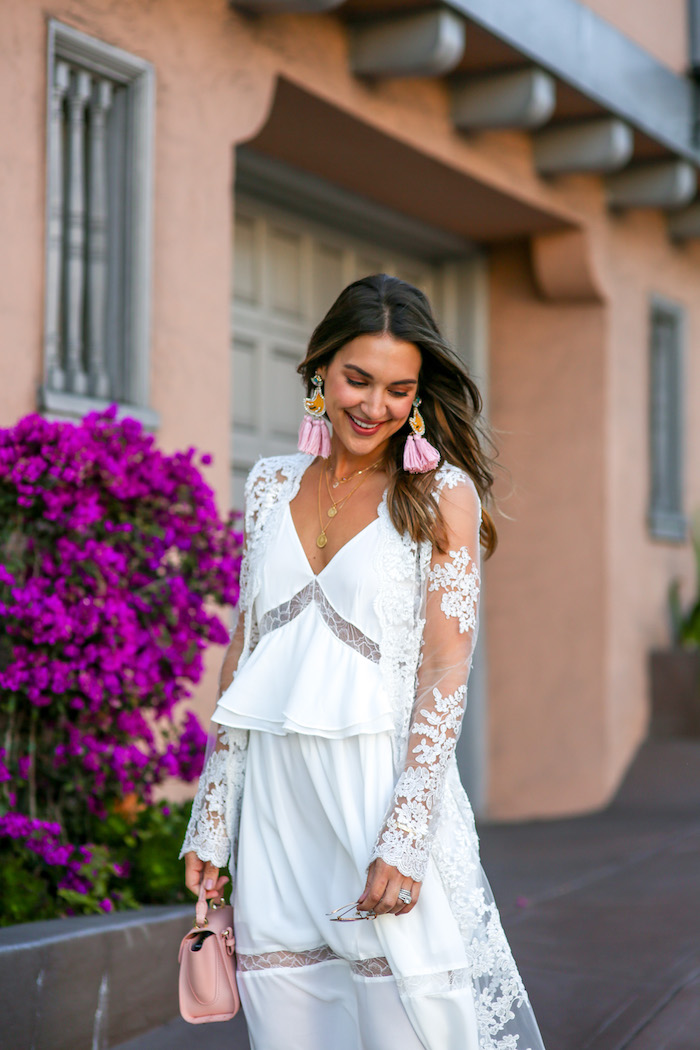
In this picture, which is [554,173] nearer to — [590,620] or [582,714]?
[590,620]

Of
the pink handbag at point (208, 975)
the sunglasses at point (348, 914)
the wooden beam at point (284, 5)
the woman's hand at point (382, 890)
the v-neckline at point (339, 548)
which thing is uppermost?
the wooden beam at point (284, 5)

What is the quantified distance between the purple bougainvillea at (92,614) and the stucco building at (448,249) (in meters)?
0.68

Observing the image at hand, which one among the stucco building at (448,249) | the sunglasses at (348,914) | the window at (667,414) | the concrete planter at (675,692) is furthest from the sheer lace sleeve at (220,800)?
the window at (667,414)

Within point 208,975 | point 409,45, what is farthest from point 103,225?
point 208,975

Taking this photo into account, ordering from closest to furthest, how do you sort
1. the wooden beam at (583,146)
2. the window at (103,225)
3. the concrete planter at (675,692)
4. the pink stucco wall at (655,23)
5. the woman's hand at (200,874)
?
the woman's hand at (200,874) → the window at (103,225) → the wooden beam at (583,146) → the pink stucco wall at (655,23) → the concrete planter at (675,692)

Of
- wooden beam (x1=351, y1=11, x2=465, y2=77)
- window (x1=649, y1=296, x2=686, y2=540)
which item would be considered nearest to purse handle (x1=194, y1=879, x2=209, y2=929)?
wooden beam (x1=351, y1=11, x2=465, y2=77)

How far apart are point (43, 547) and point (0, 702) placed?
1.54 ft

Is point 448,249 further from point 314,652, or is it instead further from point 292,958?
point 292,958

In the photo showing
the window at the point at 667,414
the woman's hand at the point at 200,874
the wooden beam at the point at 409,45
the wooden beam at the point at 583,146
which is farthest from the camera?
the window at the point at 667,414

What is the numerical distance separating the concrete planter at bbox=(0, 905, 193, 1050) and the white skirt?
3.38ft

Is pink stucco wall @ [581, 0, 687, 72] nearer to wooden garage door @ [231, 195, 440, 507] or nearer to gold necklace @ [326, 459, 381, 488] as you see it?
wooden garage door @ [231, 195, 440, 507]

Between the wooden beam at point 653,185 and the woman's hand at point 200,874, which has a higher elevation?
the wooden beam at point 653,185

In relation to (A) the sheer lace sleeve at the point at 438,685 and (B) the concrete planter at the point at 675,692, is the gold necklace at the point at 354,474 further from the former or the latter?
(B) the concrete planter at the point at 675,692

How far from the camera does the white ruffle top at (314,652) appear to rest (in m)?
2.20
